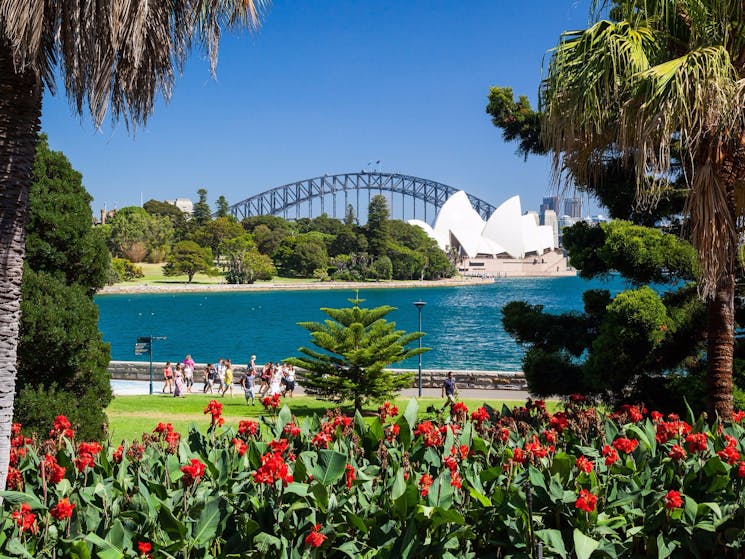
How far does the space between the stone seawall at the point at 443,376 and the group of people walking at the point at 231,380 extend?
5.24ft

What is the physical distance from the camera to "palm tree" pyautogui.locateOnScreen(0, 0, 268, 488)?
3.43 m

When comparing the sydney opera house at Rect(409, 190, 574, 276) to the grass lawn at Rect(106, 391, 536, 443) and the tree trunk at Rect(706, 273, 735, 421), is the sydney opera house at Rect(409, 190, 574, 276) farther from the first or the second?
the tree trunk at Rect(706, 273, 735, 421)

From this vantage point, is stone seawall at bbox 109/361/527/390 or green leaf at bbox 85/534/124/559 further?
stone seawall at bbox 109/361/527/390

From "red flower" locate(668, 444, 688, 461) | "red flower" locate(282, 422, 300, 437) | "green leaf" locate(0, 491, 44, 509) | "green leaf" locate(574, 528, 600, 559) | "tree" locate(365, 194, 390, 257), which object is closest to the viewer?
"green leaf" locate(574, 528, 600, 559)

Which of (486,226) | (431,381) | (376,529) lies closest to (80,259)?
(376,529)

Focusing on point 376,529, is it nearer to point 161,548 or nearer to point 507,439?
point 161,548

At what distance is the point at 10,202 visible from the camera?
147 inches

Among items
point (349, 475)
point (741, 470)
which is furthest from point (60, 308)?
point (741, 470)

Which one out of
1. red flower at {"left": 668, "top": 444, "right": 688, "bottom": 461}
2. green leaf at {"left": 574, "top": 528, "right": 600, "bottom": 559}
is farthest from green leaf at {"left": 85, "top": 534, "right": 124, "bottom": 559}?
red flower at {"left": 668, "top": 444, "right": 688, "bottom": 461}

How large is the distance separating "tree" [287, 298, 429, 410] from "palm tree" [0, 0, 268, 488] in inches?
402

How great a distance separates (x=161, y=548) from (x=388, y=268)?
98.0 metres

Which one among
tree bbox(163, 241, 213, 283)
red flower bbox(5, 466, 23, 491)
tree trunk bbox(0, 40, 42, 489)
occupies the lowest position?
red flower bbox(5, 466, 23, 491)

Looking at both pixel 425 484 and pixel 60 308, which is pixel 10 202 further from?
pixel 60 308

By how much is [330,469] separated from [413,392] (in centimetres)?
1583
